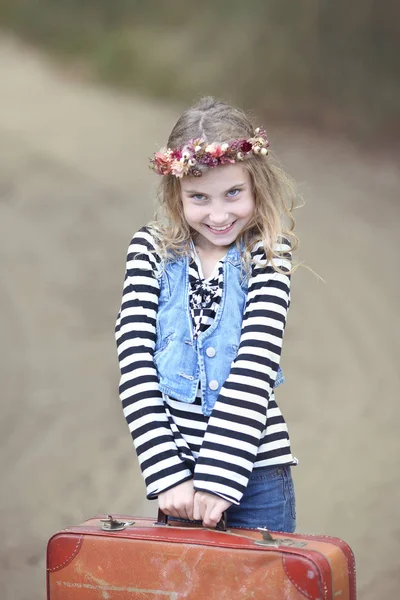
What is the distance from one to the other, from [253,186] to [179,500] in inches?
23.4

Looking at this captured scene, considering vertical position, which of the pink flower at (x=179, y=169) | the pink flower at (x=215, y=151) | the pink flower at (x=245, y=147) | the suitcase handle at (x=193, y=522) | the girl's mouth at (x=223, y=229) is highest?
the pink flower at (x=245, y=147)

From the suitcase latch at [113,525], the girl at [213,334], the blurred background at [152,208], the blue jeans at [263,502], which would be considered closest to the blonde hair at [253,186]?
the girl at [213,334]

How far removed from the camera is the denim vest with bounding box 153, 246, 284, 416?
1864mm

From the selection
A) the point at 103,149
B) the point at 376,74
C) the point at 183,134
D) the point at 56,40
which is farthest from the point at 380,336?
the point at 183,134

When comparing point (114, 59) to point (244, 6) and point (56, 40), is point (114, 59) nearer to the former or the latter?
point (56, 40)

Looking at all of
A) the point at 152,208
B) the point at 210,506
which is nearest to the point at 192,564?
the point at 210,506

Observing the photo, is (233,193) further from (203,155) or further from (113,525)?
(113,525)

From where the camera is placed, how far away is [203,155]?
74.5 inches

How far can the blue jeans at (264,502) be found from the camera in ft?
6.19

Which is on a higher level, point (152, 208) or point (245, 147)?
point (152, 208)

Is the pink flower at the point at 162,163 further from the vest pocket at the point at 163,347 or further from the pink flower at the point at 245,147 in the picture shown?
the vest pocket at the point at 163,347

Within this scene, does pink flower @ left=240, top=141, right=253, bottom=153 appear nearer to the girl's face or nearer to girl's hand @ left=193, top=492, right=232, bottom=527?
the girl's face

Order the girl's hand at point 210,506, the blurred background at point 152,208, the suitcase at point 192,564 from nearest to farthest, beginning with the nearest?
1. the suitcase at point 192,564
2. the girl's hand at point 210,506
3. the blurred background at point 152,208

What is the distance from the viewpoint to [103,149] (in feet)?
11.4
